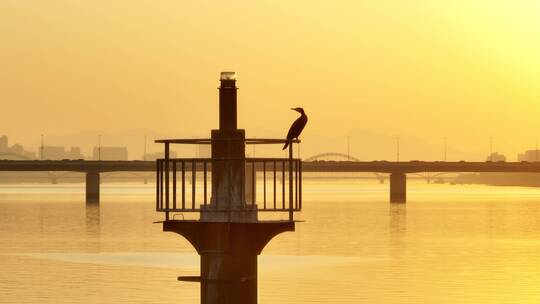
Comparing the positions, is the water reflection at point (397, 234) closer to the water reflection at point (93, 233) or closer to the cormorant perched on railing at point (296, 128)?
the water reflection at point (93, 233)

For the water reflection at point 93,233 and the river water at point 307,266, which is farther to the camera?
the water reflection at point 93,233

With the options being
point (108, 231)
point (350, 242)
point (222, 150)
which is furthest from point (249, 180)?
point (108, 231)

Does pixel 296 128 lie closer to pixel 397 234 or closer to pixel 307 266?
pixel 307 266

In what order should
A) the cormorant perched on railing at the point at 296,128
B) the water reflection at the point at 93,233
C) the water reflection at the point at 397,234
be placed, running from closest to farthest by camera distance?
1. the cormorant perched on railing at the point at 296,128
2. the water reflection at the point at 397,234
3. the water reflection at the point at 93,233

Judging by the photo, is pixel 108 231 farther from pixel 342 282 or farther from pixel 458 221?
pixel 342 282

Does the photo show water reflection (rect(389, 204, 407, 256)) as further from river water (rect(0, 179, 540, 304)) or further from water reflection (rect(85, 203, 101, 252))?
water reflection (rect(85, 203, 101, 252))

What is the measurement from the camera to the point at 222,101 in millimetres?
21469

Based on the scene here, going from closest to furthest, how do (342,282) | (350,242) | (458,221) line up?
(342,282)
(350,242)
(458,221)

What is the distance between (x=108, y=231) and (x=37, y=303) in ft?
240

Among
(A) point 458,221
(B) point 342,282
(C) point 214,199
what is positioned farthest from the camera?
(A) point 458,221

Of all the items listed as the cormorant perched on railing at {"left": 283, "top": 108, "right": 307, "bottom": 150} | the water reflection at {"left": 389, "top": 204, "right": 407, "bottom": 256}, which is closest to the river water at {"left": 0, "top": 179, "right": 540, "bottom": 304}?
the water reflection at {"left": 389, "top": 204, "right": 407, "bottom": 256}

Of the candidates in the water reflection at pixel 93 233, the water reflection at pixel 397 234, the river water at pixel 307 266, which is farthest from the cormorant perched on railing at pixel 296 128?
the water reflection at pixel 93 233

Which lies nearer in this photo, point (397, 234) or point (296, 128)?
point (296, 128)

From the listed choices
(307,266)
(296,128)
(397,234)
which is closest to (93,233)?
(397,234)
